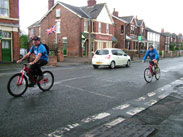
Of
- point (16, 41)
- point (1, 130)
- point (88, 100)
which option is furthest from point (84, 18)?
point (1, 130)

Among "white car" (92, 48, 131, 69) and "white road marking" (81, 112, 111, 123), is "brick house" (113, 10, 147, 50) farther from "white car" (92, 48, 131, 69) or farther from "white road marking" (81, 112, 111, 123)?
"white road marking" (81, 112, 111, 123)

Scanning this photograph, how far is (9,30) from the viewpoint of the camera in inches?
779

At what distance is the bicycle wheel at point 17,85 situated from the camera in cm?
603

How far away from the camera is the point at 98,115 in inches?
177

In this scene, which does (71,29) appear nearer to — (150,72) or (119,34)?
(119,34)

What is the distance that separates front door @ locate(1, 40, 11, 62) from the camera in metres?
19.6

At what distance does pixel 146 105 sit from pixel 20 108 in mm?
3403

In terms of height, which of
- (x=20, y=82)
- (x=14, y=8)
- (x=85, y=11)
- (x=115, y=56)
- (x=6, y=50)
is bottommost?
(x=20, y=82)

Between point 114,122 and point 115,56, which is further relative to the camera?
point 115,56

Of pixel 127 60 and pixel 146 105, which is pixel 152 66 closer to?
pixel 146 105

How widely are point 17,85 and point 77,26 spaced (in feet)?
90.1

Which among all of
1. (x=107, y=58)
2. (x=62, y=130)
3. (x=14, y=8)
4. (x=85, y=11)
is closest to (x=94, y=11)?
(x=85, y=11)

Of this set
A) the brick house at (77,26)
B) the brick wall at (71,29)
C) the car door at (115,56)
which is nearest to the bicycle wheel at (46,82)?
the car door at (115,56)

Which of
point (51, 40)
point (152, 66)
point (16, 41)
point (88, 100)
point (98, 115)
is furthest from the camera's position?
point (51, 40)
